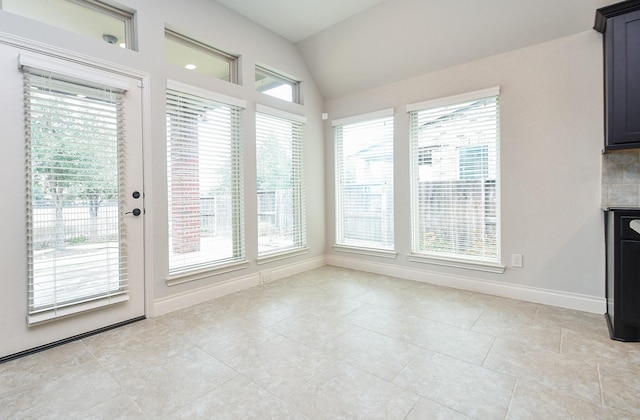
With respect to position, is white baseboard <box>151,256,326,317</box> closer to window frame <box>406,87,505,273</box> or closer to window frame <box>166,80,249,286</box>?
window frame <box>166,80,249,286</box>

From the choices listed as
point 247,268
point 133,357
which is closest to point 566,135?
point 247,268

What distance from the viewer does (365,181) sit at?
13.8ft

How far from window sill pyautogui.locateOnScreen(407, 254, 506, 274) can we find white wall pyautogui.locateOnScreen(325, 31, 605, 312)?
2.4 inches

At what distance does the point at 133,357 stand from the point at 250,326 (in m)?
0.81

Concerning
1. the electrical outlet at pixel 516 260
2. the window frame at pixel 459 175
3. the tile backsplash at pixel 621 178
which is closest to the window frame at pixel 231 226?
the window frame at pixel 459 175

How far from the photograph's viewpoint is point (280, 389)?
166 centimetres

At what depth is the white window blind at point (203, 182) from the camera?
113 inches

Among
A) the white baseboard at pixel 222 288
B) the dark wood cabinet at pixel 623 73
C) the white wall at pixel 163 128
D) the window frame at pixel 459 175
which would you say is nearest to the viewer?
the white wall at pixel 163 128

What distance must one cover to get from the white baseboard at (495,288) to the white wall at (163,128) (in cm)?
95

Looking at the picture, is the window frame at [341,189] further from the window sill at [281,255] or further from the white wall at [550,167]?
the white wall at [550,167]

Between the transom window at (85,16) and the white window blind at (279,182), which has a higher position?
the transom window at (85,16)

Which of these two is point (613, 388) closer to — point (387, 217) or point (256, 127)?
point (387, 217)

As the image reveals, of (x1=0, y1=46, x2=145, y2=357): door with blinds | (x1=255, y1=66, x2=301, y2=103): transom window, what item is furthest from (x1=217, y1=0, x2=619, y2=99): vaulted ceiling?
(x1=0, y1=46, x2=145, y2=357): door with blinds

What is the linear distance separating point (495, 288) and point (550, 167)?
1295 millimetres
